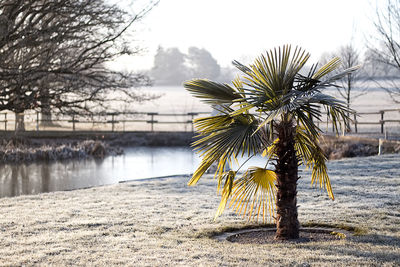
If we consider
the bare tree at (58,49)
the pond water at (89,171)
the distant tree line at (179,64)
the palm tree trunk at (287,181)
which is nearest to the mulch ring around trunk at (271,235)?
the palm tree trunk at (287,181)

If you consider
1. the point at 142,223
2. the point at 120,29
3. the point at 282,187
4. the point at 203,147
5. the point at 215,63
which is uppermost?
the point at 215,63

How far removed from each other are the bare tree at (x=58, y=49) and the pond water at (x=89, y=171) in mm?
3612

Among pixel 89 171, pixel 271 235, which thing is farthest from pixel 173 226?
pixel 89 171

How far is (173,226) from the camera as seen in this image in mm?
8148

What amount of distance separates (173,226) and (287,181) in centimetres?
207

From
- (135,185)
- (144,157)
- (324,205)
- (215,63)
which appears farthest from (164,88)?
(324,205)

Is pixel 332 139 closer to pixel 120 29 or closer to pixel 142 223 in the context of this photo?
pixel 120 29

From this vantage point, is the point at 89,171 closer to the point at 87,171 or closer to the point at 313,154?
the point at 87,171

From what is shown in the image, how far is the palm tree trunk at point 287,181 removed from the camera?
693cm

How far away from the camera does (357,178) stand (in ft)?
41.6

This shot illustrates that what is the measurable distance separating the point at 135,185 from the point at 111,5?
14.1 ft

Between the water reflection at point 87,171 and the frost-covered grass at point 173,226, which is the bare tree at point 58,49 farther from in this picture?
the water reflection at point 87,171

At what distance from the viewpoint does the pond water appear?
15797 mm

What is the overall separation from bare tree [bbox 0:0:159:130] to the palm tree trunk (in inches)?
235
